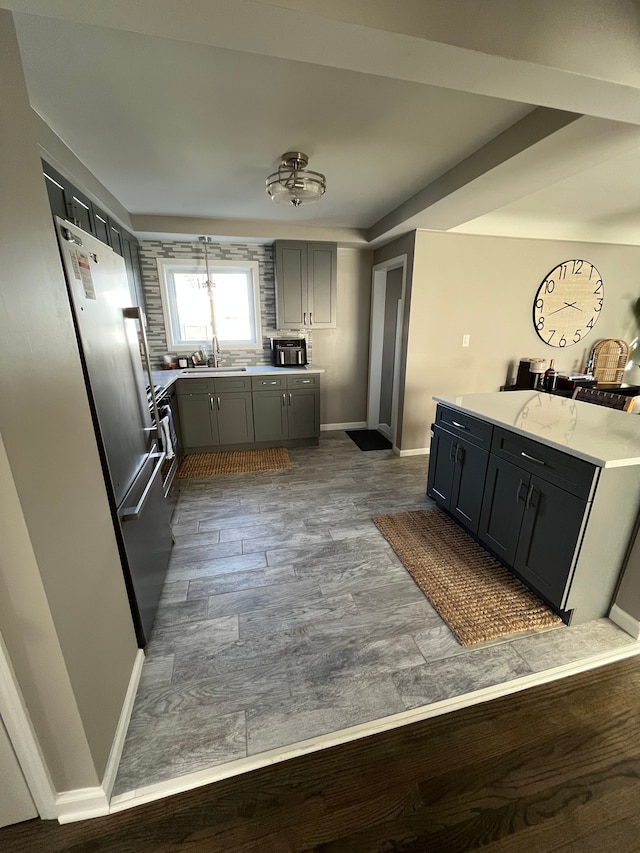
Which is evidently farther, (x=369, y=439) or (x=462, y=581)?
(x=369, y=439)

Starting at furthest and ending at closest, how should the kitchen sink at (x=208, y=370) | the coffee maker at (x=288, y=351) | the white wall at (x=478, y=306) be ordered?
1. the coffee maker at (x=288, y=351)
2. the kitchen sink at (x=208, y=370)
3. the white wall at (x=478, y=306)

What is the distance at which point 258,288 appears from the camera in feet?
13.7

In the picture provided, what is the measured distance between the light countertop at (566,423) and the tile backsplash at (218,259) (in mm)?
2558

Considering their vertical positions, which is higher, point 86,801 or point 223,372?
point 223,372

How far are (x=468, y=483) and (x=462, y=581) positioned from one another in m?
0.66

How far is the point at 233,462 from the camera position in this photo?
3.82 meters

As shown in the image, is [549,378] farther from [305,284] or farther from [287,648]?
[287,648]

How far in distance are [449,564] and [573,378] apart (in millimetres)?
3125

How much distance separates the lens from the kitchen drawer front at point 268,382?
12.8 ft

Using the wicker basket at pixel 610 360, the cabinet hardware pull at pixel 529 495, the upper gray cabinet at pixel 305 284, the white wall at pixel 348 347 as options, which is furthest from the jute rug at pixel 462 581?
the wicker basket at pixel 610 360

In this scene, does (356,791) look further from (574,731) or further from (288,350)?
(288,350)

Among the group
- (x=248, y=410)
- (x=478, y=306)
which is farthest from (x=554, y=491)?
(x=248, y=410)

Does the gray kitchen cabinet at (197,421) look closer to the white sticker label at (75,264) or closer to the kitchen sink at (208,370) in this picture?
the kitchen sink at (208,370)

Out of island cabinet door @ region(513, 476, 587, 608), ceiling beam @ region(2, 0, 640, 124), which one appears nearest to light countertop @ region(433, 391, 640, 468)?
island cabinet door @ region(513, 476, 587, 608)
